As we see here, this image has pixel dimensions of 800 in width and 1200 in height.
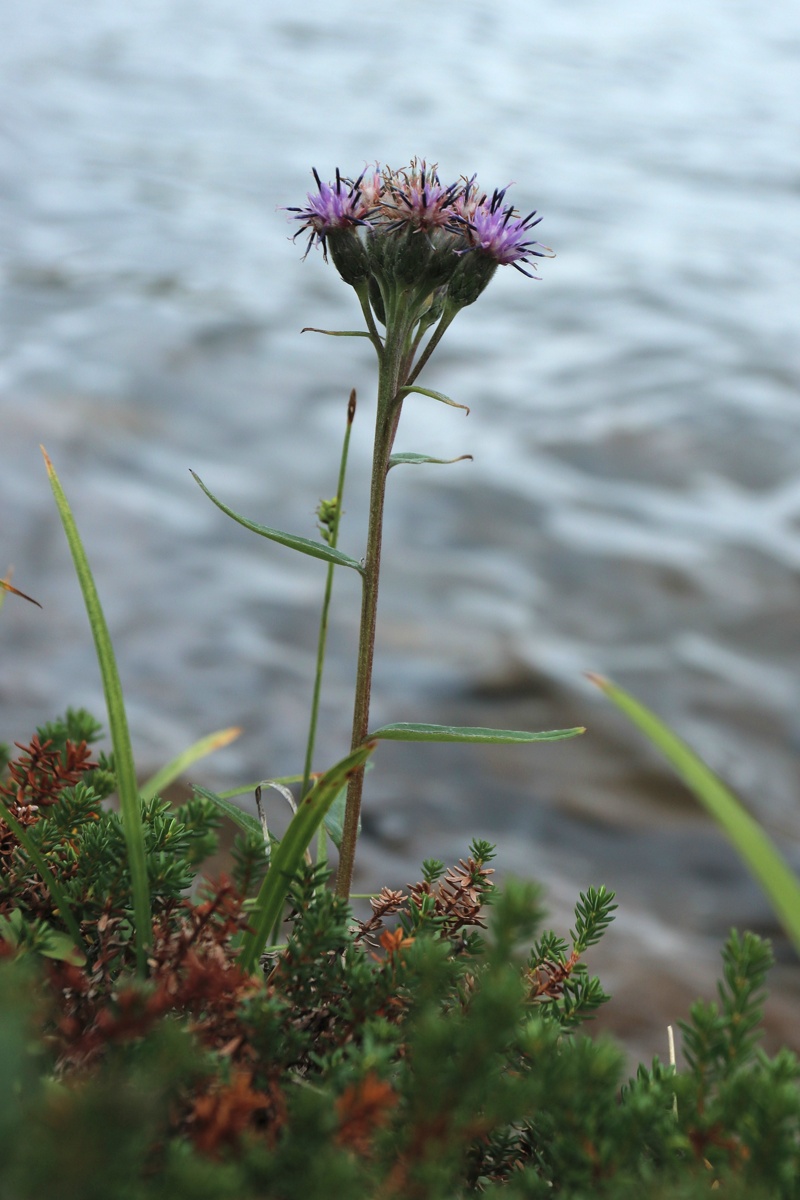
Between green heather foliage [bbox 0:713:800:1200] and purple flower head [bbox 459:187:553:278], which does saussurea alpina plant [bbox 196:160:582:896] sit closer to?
purple flower head [bbox 459:187:553:278]

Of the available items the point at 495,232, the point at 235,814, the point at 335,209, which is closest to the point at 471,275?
the point at 495,232

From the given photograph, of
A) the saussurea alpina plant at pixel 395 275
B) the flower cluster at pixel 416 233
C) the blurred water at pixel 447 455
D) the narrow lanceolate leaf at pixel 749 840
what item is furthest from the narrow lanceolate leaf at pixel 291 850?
the blurred water at pixel 447 455

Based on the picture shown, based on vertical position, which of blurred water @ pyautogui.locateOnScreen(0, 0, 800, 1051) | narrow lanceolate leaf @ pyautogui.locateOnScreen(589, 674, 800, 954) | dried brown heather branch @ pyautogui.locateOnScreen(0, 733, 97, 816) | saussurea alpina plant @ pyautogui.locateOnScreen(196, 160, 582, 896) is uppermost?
blurred water @ pyautogui.locateOnScreen(0, 0, 800, 1051)

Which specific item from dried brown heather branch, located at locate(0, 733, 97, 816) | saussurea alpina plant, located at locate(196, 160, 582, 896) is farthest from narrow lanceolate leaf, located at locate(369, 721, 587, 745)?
dried brown heather branch, located at locate(0, 733, 97, 816)

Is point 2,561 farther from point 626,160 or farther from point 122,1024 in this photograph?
point 626,160

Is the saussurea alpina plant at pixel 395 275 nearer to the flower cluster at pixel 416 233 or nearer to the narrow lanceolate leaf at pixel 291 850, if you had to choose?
the flower cluster at pixel 416 233

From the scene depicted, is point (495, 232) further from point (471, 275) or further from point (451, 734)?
point (451, 734)
